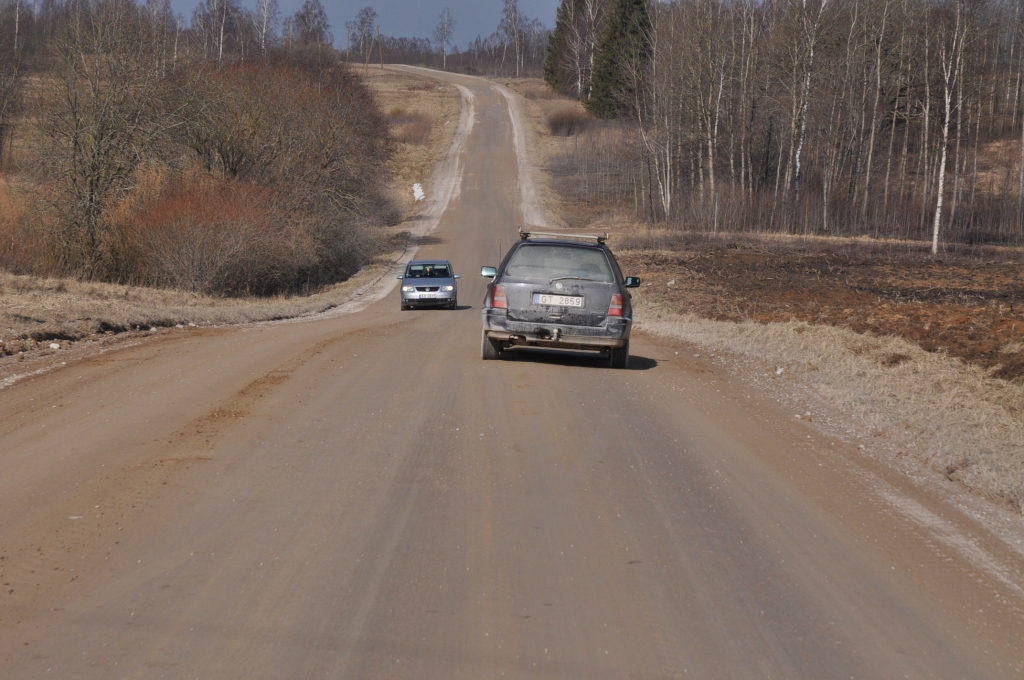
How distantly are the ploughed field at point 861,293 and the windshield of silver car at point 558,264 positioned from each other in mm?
4749

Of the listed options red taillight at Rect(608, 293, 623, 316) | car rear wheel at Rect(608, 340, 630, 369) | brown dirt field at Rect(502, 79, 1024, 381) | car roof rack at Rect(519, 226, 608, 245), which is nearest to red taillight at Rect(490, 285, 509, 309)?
car roof rack at Rect(519, 226, 608, 245)

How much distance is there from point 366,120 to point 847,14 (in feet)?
99.2

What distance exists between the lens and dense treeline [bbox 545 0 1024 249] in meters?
54.7

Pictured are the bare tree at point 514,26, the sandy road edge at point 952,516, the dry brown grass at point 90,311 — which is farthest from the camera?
the bare tree at point 514,26

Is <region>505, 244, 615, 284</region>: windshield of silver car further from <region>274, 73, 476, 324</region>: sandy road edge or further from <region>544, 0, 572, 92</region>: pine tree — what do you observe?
<region>544, 0, 572, 92</region>: pine tree

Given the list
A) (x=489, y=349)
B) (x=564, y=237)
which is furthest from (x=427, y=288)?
(x=489, y=349)

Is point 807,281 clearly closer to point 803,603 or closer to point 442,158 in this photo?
point 803,603

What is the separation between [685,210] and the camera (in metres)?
58.6

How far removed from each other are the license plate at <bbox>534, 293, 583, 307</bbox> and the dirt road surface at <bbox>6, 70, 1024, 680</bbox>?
89.0 inches

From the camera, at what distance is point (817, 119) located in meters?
63.1

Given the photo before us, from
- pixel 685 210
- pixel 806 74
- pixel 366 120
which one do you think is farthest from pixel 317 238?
pixel 806 74

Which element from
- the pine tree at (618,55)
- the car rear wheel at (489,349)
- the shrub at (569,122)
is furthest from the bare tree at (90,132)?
the shrub at (569,122)

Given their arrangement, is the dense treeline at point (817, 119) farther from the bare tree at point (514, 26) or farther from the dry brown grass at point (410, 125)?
the bare tree at point (514, 26)

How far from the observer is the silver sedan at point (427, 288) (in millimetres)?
30484
